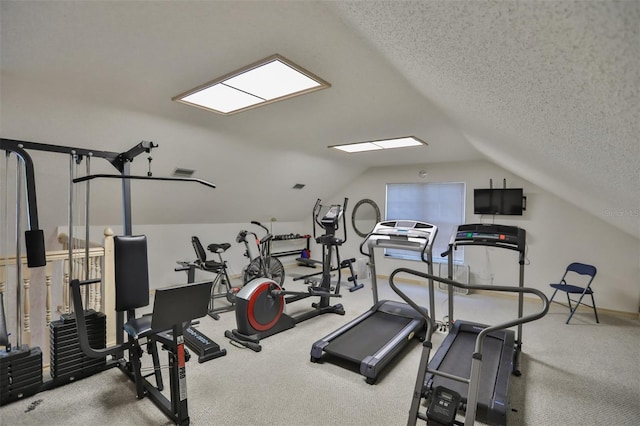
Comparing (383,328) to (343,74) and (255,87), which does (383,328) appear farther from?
(255,87)

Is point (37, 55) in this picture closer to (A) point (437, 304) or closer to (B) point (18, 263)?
(B) point (18, 263)

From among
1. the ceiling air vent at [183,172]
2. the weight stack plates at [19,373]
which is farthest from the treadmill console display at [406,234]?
the weight stack plates at [19,373]

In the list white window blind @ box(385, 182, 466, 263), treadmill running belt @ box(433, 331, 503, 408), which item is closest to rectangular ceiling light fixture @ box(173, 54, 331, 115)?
treadmill running belt @ box(433, 331, 503, 408)

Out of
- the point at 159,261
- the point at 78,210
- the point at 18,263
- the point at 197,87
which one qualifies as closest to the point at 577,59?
the point at 197,87

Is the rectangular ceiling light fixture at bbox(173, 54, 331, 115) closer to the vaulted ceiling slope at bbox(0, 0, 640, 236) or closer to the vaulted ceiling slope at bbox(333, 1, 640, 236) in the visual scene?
the vaulted ceiling slope at bbox(0, 0, 640, 236)

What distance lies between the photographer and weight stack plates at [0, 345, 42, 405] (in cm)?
228

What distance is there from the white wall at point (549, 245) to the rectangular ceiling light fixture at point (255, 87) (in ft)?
12.9

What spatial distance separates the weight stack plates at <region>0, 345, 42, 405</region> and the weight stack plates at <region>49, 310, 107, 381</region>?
11 cm

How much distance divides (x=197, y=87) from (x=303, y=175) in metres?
3.52

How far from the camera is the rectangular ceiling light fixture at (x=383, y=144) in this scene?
4.41m

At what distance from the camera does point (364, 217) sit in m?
7.09

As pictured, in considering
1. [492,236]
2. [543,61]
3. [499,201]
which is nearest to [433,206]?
[499,201]

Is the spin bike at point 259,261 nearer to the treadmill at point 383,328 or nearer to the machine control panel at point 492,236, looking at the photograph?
the treadmill at point 383,328

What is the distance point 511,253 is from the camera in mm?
5305
